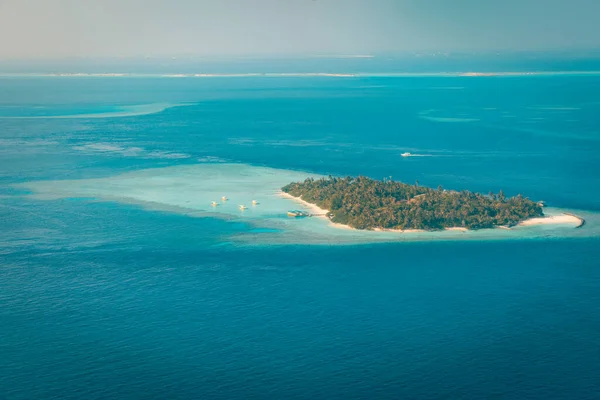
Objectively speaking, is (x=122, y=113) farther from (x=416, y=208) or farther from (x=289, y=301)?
(x=289, y=301)

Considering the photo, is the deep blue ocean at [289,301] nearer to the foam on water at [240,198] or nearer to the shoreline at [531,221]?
the foam on water at [240,198]

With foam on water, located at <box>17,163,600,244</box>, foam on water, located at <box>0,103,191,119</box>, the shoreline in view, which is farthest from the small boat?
foam on water, located at <box>0,103,191,119</box>

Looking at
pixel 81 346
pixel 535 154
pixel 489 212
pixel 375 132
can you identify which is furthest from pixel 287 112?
pixel 81 346

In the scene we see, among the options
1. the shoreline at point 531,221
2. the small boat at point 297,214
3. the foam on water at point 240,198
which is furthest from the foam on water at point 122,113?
the shoreline at point 531,221

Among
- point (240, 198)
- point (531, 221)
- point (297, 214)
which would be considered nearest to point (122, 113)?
point (240, 198)

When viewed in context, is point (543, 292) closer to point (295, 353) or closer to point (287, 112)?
point (295, 353)

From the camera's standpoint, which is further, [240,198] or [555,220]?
[240,198]
